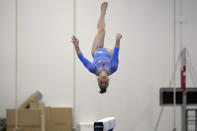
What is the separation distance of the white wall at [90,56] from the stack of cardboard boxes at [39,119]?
220 mm

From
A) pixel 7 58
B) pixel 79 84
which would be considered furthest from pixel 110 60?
pixel 7 58

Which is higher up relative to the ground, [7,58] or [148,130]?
[7,58]

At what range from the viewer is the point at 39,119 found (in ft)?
15.0

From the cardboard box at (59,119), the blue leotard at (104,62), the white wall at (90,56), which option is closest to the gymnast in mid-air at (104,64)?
the blue leotard at (104,62)

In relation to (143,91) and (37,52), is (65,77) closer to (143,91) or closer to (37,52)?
(37,52)

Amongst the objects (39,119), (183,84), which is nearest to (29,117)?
(39,119)

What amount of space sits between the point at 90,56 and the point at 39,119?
3.71 ft

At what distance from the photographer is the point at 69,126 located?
15.1 feet

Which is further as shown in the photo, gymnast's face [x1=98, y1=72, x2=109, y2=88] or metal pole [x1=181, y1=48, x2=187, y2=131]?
metal pole [x1=181, y1=48, x2=187, y2=131]

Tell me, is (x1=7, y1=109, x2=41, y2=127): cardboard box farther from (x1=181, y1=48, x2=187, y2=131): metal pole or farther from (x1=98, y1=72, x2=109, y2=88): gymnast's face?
(x1=181, y1=48, x2=187, y2=131): metal pole

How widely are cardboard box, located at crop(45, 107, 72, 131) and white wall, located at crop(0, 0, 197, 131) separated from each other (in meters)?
0.21

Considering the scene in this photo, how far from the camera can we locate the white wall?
4738 mm

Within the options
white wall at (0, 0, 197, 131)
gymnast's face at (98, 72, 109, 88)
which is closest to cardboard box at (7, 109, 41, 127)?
white wall at (0, 0, 197, 131)

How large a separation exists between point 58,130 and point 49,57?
3.49ft
